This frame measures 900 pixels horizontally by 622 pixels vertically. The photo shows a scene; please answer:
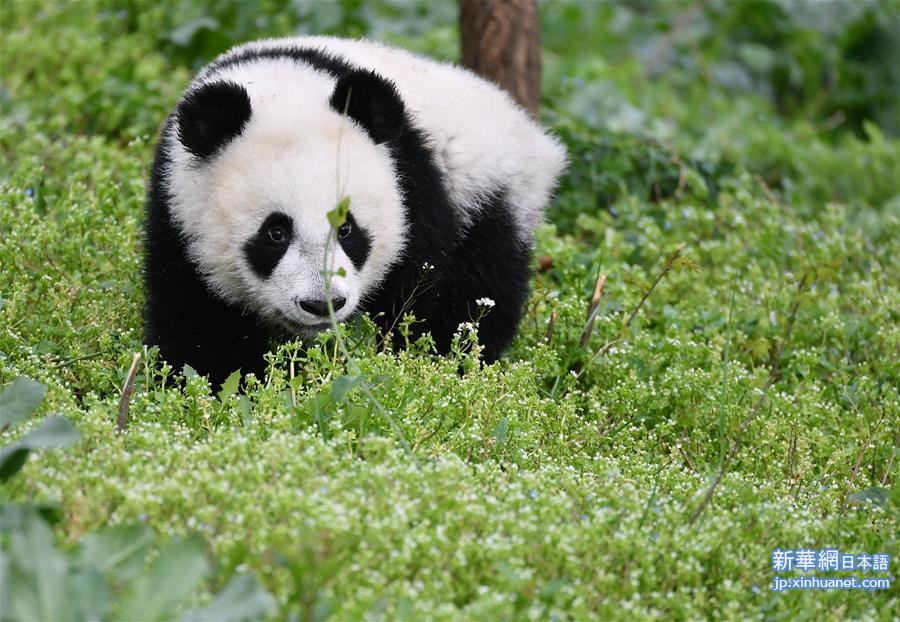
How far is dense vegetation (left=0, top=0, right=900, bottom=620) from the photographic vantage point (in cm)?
284

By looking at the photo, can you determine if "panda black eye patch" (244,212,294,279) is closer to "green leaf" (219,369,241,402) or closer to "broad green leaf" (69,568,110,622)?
"green leaf" (219,369,241,402)

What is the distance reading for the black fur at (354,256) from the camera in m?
4.12

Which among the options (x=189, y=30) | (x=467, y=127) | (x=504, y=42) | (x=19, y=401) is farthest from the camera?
(x=189, y=30)

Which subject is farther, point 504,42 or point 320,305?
point 504,42

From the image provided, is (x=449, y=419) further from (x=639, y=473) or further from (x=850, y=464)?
(x=850, y=464)

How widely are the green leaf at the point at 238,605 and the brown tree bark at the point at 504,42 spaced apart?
445 cm

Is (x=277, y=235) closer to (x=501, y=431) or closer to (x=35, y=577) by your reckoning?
(x=501, y=431)

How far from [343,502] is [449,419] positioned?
988 mm

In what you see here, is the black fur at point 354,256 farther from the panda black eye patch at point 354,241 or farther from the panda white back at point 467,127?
the panda white back at point 467,127

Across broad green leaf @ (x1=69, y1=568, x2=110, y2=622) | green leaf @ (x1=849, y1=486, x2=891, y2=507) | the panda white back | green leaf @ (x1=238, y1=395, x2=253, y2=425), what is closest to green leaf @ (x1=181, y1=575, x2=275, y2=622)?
broad green leaf @ (x1=69, y1=568, x2=110, y2=622)

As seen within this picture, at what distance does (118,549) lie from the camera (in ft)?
8.86

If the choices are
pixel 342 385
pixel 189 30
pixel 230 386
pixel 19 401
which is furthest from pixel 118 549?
pixel 189 30

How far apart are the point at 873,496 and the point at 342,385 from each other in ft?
5.82

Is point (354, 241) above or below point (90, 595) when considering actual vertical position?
above
